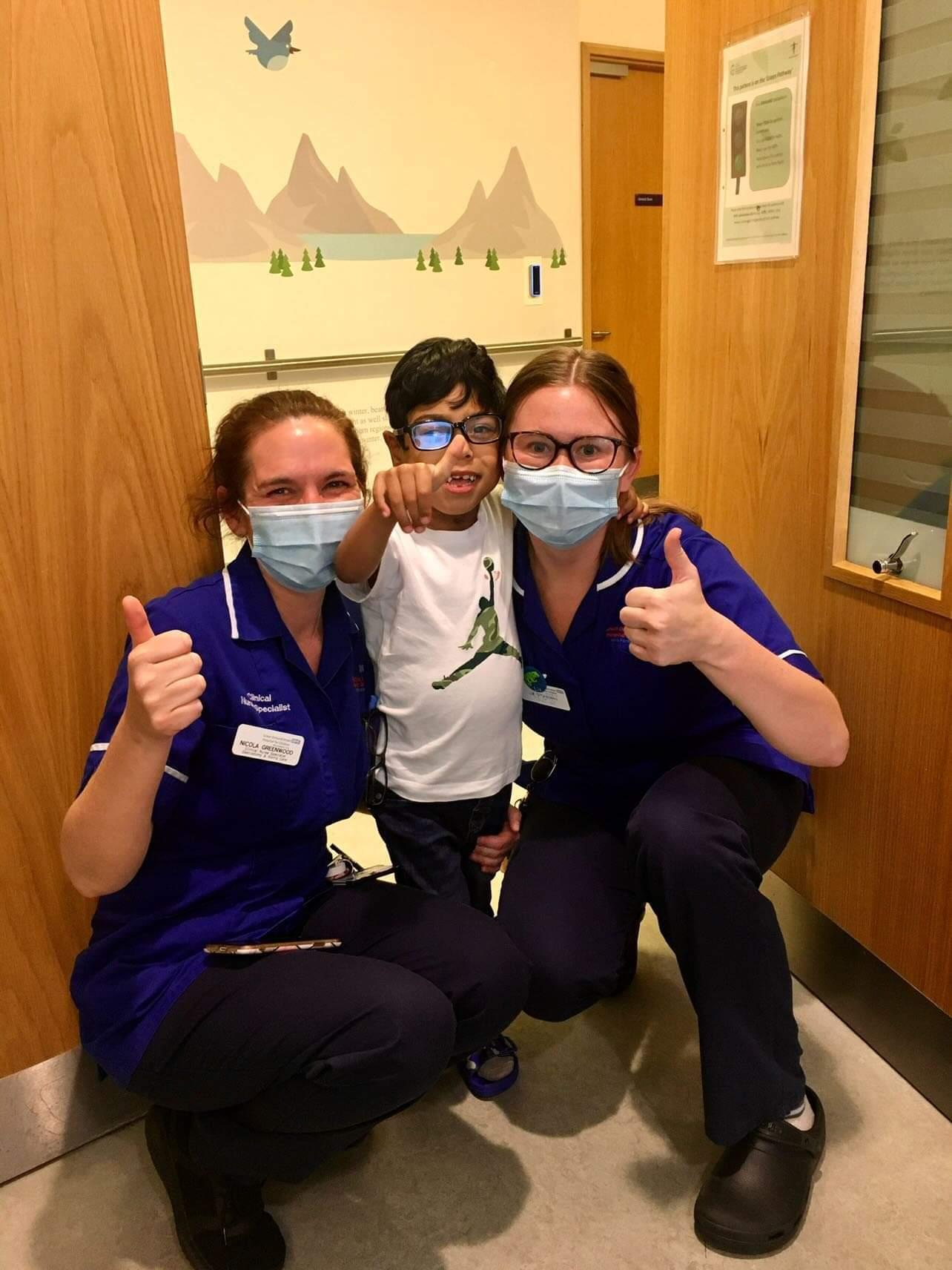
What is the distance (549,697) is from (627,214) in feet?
12.7

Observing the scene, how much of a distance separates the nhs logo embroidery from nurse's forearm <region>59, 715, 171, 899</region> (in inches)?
5.5

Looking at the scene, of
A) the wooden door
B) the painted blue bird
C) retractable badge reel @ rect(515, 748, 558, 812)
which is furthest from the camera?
the wooden door

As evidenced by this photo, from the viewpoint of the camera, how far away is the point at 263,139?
3309 millimetres

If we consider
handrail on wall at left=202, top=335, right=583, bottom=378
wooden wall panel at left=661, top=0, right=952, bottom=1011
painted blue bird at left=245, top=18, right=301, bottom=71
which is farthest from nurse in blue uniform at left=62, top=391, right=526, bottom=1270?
painted blue bird at left=245, top=18, right=301, bottom=71

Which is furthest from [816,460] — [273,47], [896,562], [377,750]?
[273,47]

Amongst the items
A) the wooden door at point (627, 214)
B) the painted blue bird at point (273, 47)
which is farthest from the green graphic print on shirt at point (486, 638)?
the wooden door at point (627, 214)

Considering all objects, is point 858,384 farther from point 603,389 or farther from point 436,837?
point 436,837

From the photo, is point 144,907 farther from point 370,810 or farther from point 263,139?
point 263,139

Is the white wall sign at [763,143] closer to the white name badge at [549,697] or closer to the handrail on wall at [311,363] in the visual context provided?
the white name badge at [549,697]

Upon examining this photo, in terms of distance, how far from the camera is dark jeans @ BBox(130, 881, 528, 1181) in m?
1.16

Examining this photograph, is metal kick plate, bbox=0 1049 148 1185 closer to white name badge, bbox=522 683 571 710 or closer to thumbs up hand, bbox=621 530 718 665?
white name badge, bbox=522 683 571 710

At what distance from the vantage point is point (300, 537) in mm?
1252

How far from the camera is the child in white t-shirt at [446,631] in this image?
145 centimetres

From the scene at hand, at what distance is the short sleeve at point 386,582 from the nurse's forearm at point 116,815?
41 cm
